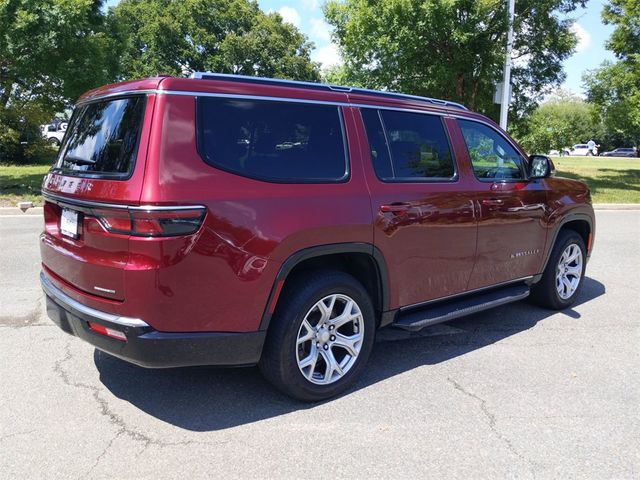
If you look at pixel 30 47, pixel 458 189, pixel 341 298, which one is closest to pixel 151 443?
pixel 341 298

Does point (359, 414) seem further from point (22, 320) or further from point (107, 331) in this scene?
point (22, 320)

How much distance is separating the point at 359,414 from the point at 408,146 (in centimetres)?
195

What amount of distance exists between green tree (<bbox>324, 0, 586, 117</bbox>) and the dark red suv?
11.2 meters

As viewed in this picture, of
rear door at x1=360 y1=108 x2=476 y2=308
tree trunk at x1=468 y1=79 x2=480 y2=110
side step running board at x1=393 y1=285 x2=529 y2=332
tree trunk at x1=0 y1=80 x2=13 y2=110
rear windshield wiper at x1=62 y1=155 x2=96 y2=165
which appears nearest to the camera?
rear windshield wiper at x1=62 y1=155 x2=96 y2=165

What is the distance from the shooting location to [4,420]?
3.22m

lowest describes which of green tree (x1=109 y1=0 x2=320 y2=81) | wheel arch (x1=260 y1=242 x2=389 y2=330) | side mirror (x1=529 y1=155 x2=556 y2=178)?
wheel arch (x1=260 y1=242 x2=389 y2=330)

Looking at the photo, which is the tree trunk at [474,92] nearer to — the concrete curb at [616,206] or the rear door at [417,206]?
the concrete curb at [616,206]

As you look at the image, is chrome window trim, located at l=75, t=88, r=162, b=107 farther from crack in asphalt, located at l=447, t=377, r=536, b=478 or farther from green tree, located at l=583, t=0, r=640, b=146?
green tree, located at l=583, t=0, r=640, b=146

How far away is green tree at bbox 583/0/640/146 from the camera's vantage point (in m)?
17.8

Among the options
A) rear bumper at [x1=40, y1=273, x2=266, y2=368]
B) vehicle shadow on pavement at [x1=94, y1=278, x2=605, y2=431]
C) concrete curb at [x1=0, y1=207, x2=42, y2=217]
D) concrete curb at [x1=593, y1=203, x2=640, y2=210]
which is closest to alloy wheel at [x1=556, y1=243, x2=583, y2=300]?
vehicle shadow on pavement at [x1=94, y1=278, x2=605, y2=431]

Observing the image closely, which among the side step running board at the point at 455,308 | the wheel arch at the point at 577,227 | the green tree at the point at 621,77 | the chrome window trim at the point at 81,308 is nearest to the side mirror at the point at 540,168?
the wheel arch at the point at 577,227

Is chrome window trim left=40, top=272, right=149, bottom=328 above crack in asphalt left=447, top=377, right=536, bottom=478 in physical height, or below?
above

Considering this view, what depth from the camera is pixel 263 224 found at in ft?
10.0

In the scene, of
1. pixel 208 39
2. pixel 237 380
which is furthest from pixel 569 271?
pixel 208 39
